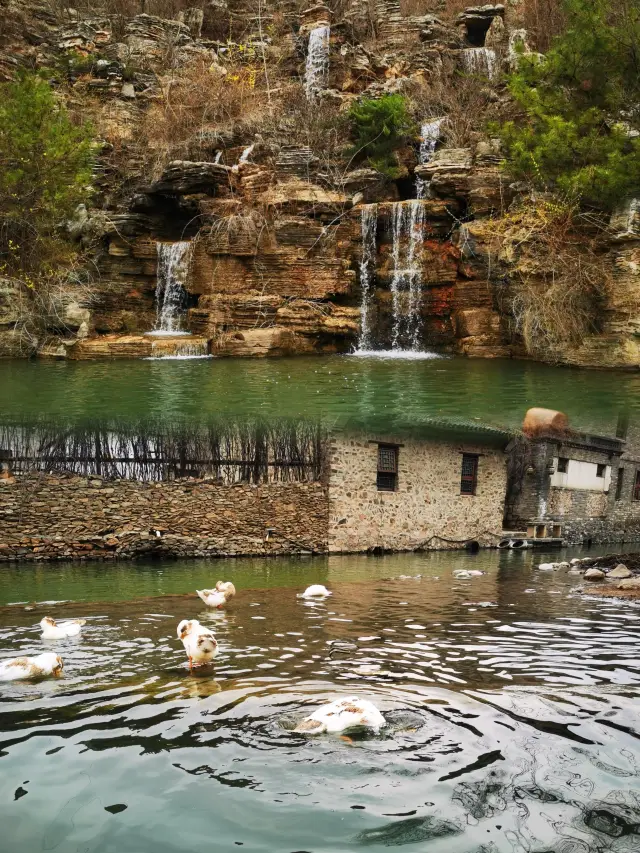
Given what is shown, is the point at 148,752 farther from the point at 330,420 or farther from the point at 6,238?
the point at 6,238

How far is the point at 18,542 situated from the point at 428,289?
12.6m

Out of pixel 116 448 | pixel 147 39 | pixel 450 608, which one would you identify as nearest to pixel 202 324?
pixel 116 448

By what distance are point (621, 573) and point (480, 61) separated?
1007 inches

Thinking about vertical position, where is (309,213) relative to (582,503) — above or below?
above

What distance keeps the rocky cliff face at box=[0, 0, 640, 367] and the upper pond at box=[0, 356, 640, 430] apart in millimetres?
2709

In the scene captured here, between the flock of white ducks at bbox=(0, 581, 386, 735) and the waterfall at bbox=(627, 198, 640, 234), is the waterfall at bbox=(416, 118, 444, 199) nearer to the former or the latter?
the waterfall at bbox=(627, 198, 640, 234)

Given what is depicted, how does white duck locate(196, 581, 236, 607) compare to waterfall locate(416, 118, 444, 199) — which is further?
waterfall locate(416, 118, 444, 199)

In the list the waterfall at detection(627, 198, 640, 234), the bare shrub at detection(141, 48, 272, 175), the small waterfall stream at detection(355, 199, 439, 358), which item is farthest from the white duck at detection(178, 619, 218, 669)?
the bare shrub at detection(141, 48, 272, 175)

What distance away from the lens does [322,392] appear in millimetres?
16609

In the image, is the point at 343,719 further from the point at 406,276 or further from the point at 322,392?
the point at 406,276

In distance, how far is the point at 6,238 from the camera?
23.3 metres

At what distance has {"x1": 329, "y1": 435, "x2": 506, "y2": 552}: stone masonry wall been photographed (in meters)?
20.9

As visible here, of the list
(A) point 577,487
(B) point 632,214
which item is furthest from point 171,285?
(A) point 577,487

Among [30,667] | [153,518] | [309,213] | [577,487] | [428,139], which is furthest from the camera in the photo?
[577,487]
